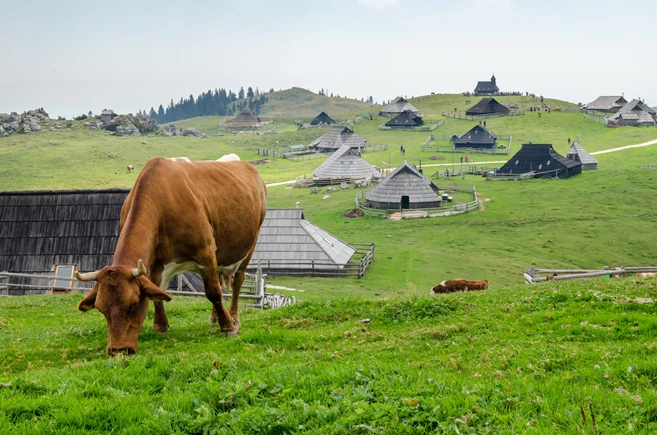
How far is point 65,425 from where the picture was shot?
628 centimetres

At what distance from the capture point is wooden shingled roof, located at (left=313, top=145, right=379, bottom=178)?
7619 cm

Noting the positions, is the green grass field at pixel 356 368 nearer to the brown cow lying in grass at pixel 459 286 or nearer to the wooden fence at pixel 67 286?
the wooden fence at pixel 67 286

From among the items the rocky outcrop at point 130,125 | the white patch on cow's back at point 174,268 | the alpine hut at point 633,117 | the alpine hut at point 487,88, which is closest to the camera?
the white patch on cow's back at point 174,268

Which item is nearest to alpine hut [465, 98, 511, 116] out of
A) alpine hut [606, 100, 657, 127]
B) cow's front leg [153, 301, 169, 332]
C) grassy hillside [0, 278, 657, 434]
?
alpine hut [606, 100, 657, 127]

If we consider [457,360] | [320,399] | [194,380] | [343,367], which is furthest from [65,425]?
[457,360]

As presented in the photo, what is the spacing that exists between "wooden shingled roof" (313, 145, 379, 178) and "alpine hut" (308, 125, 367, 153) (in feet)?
83.7

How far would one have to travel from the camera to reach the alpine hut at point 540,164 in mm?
71125

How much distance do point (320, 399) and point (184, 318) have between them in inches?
318

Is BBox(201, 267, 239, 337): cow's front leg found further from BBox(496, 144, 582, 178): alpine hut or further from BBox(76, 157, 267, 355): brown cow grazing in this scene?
BBox(496, 144, 582, 178): alpine hut

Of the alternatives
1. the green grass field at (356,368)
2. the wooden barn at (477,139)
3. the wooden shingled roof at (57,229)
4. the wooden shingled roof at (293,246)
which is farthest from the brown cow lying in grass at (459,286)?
the wooden barn at (477,139)

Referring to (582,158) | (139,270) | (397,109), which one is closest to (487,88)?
(397,109)

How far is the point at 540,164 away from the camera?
2820 inches

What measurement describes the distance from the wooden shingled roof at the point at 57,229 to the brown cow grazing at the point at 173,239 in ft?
44.1

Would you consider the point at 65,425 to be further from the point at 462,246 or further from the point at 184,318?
the point at 462,246
